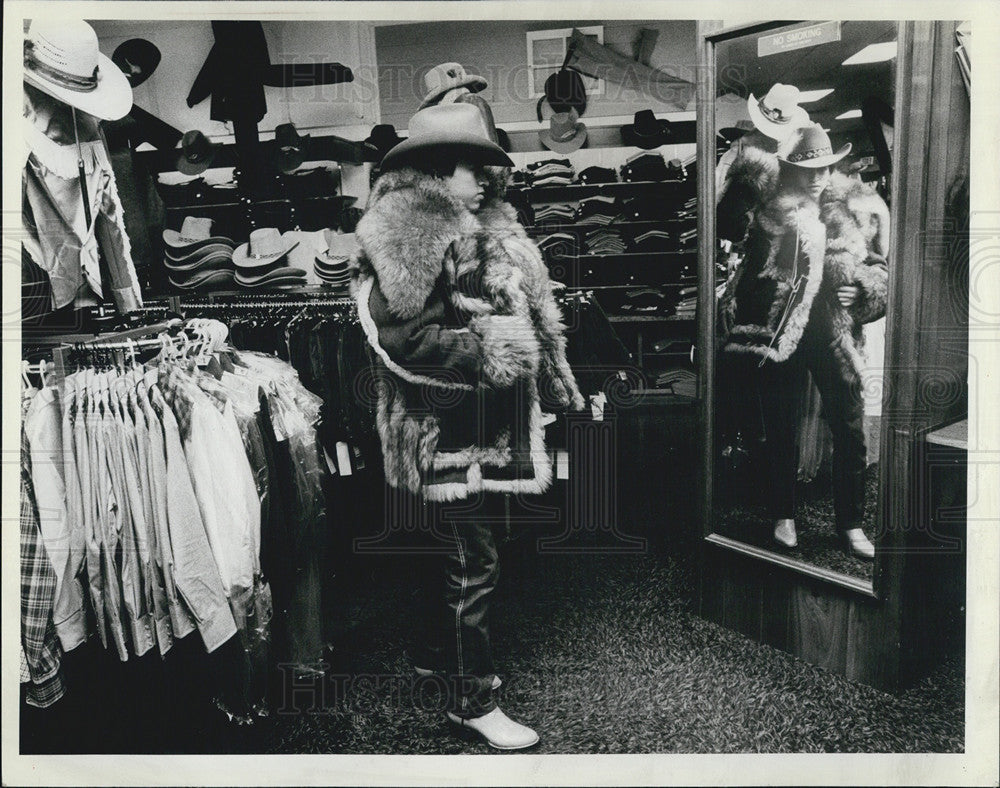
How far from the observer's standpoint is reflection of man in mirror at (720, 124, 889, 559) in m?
2.19

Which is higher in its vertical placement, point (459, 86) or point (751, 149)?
point (459, 86)

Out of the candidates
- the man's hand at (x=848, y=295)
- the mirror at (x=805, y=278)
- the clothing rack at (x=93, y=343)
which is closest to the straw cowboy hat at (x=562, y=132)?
the mirror at (x=805, y=278)

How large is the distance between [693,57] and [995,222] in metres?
0.99

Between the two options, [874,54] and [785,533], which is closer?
[874,54]

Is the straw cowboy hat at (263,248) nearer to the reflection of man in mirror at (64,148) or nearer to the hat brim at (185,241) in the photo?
the hat brim at (185,241)

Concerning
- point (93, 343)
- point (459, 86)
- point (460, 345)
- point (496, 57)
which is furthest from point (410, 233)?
point (93, 343)

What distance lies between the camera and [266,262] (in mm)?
2277

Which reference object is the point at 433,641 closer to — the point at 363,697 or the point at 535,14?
the point at 363,697

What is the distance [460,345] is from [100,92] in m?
1.24

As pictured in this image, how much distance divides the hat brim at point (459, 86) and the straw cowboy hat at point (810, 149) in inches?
35.0

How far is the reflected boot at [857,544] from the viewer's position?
2285 mm

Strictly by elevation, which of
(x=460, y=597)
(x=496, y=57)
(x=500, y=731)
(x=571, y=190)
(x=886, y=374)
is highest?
(x=496, y=57)

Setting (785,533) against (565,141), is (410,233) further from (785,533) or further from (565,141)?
(785,533)

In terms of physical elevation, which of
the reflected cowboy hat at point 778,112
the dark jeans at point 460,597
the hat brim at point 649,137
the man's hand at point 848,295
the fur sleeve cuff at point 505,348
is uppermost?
the reflected cowboy hat at point 778,112
